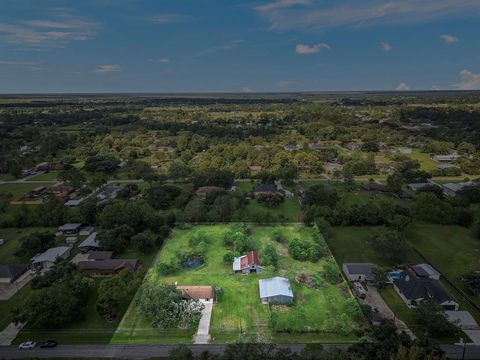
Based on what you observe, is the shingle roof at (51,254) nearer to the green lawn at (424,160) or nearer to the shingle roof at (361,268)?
the shingle roof at (361,268)

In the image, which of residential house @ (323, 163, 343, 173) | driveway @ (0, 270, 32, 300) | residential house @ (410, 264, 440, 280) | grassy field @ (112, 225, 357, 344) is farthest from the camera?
residential house @ (323, 163, 343, 173)

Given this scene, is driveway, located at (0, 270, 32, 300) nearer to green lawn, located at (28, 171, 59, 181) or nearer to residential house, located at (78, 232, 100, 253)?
residential house, located at (78, 232, 100, 253)

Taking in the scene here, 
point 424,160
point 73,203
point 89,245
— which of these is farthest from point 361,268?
point 424,160

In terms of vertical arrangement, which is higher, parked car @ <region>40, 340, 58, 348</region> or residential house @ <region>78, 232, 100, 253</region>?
residential house @ <region>78, 232, 100, 253</region>

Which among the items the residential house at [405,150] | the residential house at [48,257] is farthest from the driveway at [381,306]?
Answer: the residential house at [405,150]

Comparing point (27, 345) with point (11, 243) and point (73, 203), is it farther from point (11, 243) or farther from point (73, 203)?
point (73, 203)

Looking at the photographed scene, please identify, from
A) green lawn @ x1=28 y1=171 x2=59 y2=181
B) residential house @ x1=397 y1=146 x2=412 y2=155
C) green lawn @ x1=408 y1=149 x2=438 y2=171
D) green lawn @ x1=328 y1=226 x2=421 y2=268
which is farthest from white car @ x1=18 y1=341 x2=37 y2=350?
residential house @ x1=397 y1=146 x2=412 y2=155

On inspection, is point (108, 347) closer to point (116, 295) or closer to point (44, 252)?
point (116, 295)

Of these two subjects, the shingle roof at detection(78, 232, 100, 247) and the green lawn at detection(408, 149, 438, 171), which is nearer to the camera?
the shingle roof at detection(78, 232, 100, 247)
